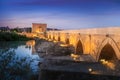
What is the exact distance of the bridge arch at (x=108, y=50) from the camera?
11.2 metres

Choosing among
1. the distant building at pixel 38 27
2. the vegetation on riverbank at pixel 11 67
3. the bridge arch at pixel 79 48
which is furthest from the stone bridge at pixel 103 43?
the distant building at pixel 38 27

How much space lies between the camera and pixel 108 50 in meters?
13.0

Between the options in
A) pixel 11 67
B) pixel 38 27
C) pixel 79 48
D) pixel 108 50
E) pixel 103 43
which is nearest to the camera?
pixel 11 67

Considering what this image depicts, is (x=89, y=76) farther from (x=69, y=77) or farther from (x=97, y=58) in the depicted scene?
(x=97, y=58)

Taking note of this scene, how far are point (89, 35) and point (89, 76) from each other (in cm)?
751

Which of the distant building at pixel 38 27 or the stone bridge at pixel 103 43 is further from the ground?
the distant building at pixel 38 27

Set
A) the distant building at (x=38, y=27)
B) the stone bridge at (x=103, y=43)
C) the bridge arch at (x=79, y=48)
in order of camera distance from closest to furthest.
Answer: the stone bridge at (x=103, y=43) → the bridge arch at (x=79, y=48) → the distant building at (x=38, y=27)

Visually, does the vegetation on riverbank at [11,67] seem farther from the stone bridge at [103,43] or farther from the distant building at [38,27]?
the distant building at [38,27]

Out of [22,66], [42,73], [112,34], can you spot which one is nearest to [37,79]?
[42,73]

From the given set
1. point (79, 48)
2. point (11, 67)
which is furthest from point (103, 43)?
point (79, 48)

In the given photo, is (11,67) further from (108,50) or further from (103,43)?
(108,50)

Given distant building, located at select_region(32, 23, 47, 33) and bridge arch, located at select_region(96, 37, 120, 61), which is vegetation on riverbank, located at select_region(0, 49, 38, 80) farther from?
distant building, located at select_region(32, 23, 47, 33)

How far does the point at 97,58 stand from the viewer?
46.4ft

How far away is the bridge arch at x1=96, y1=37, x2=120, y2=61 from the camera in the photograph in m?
11.2
